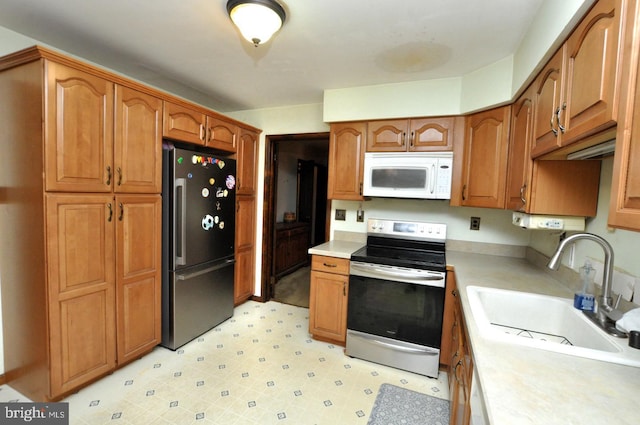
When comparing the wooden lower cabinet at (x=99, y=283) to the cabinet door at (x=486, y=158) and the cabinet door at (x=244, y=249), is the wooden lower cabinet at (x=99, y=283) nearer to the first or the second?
the cabinet door at (x=244, y=249)

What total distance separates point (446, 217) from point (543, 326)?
1.34 metres

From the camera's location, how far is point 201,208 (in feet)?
7.93

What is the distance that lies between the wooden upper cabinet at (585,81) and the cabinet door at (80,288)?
2.50 m

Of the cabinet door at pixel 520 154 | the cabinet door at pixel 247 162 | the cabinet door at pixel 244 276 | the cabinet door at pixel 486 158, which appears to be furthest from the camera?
the cabinet door at pixel 244 276

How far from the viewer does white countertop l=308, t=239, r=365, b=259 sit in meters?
2.39

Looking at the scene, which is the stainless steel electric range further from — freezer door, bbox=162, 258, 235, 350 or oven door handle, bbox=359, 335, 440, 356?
freezer door, bbox=162, 258, 235, 350

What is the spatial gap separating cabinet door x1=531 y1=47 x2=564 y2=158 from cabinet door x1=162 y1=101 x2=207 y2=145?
2439 mm

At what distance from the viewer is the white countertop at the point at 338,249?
2392mm

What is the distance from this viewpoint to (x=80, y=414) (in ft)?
5.38

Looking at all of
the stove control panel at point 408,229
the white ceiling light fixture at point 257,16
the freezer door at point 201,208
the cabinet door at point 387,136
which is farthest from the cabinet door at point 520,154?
the freezer door at point 201,208

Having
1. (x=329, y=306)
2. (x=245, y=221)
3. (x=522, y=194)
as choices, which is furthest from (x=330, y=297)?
(x=522, y=194)

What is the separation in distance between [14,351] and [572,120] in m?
3.30

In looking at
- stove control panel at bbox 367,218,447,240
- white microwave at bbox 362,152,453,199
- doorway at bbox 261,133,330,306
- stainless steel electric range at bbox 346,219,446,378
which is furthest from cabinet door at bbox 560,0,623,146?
doorway at bbox 261,133,330,306

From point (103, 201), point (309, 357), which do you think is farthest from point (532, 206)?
point (103, 201)
